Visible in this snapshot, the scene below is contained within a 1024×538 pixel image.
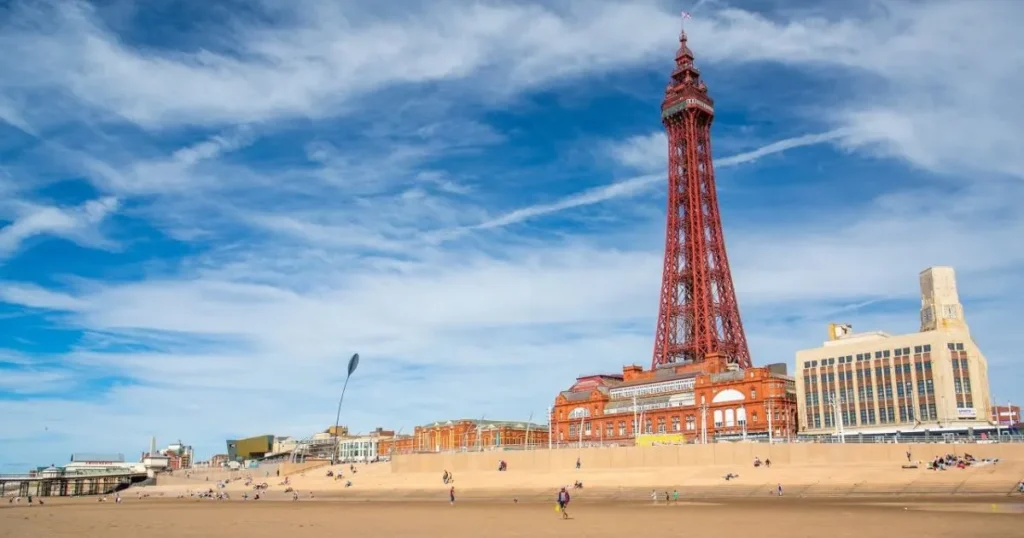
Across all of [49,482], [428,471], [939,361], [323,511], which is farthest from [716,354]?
[49,482]

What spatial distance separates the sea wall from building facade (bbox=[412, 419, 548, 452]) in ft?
162

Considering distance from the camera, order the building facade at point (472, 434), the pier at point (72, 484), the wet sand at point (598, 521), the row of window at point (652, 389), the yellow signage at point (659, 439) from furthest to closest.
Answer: the building facade at point (472, 434)
the pier at point (72, 484)
the row of window at point (652, 389)
the yellow signage at point (659, 439)
the wet sand at point (598, 521)

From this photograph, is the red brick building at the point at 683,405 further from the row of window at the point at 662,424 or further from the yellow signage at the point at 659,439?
the yellow signage at the point at 659,439

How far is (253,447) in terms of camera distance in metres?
168

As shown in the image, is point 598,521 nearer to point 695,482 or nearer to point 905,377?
point 695,482

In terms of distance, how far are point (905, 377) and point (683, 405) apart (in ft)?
78.4

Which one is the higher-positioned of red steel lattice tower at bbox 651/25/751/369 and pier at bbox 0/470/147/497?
red steel lattice tower at bbox 651/25/751/369

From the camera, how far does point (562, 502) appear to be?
1443 inches

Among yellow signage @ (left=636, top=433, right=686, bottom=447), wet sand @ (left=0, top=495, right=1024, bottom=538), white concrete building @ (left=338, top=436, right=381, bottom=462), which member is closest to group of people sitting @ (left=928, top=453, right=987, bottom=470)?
wet sand @ (left=0, top=495, right=1024, bottom=538)

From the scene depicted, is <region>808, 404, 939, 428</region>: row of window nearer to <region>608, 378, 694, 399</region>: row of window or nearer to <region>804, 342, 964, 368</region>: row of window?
<region>804, 342, 964, 368</region>: row of window

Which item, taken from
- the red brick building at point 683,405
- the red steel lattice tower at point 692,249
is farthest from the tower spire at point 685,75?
the red brick building at point 683,405

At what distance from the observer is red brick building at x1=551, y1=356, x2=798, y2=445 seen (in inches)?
3538

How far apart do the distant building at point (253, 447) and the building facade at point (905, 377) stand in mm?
112820

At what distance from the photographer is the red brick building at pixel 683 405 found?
295 feet
